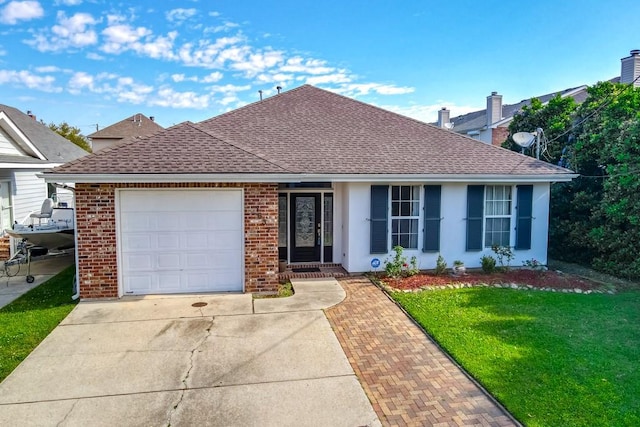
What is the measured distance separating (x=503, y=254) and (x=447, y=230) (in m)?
1.67

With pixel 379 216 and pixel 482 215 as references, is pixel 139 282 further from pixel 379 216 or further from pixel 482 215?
pixel 482 215

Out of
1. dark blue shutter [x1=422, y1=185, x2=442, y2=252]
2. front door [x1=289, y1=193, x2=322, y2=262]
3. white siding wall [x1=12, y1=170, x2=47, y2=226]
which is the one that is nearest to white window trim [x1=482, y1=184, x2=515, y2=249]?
dark blue shutter [x1=422, y1=185, x2=442, y2=252]

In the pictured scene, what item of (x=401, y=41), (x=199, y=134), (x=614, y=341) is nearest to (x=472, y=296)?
(x=614, y=341)

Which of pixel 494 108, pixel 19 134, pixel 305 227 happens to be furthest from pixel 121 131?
pixel 494 108

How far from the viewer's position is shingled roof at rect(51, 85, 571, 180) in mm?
8664

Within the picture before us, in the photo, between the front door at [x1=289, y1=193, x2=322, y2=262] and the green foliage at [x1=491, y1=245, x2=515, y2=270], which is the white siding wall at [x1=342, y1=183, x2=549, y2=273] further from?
the front door at [x1=289, y1=193, x2=322, y2=262]

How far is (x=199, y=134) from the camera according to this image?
967 centimetres

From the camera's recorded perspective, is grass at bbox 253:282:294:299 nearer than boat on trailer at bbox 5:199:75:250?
Yes

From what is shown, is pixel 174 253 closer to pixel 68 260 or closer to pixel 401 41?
pixel 68 260

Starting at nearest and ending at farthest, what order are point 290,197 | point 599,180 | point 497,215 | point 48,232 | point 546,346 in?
point 546,346
point 48,232
point 497,215
point 290,197
point 599,180

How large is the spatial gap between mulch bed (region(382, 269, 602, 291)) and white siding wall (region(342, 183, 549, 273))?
2.01 feet

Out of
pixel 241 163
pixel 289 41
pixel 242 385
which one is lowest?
pixel 242 385

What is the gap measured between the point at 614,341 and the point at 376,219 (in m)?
5.51

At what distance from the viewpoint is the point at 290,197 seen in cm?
1142
